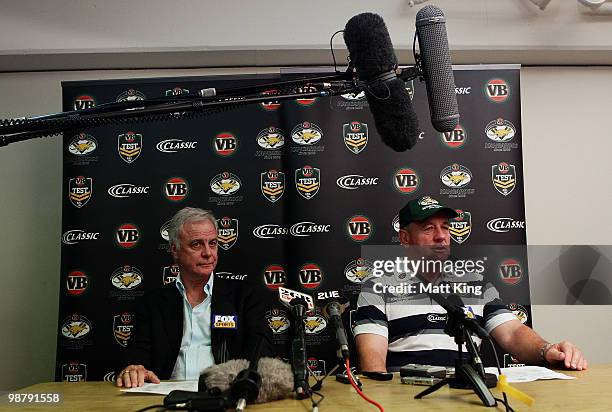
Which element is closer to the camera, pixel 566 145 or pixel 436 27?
pixel 436 27

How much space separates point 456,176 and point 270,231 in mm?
1146

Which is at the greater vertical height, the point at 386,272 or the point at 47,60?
the point at 47,60

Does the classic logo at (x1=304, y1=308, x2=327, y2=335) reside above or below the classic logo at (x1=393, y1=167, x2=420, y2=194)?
below

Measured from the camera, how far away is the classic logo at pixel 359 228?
3.50 metres

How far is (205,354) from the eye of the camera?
273 centimetres

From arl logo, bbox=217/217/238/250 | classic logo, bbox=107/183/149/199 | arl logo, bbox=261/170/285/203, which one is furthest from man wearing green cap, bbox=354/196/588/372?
classic logo, bbox=107/183/149/199

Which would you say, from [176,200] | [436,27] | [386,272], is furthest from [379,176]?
[436,27]

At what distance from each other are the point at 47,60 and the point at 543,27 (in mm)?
3127

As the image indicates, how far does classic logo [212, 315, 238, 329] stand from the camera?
2775 millimetres

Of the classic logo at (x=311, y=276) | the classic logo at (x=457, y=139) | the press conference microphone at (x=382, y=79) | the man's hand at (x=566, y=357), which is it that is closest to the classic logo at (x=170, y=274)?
the classic logo at (x=311, y=276)

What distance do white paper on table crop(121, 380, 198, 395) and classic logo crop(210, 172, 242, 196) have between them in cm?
172

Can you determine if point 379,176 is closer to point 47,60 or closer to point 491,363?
point 491,363

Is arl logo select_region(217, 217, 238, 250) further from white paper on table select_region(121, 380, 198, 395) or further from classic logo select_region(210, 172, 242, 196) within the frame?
white paper on table select_region(121, 380, 198, 395)

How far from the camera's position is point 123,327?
3.46 m
